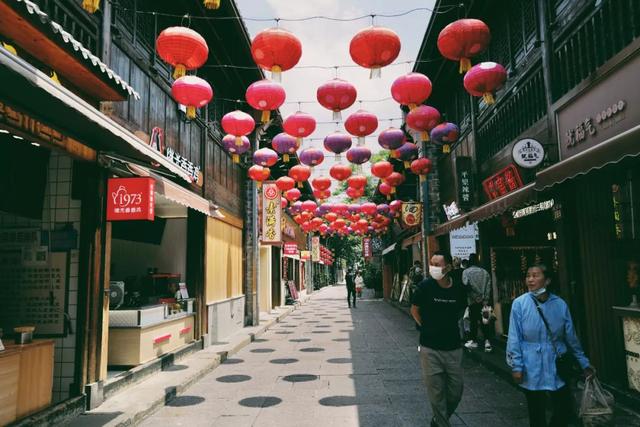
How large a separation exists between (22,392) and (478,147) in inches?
455

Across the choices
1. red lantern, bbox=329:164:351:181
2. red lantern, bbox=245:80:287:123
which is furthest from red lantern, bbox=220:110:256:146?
red lantern, bbox=329:164:351:181

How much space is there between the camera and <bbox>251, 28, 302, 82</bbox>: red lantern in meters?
6.92

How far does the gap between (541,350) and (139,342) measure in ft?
22.7

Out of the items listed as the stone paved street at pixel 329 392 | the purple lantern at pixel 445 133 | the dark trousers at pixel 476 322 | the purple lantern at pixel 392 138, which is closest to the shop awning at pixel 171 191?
the stone paved street at pixel 329 392

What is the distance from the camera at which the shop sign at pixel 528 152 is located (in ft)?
27.5

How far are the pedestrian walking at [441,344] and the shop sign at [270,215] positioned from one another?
13.3m

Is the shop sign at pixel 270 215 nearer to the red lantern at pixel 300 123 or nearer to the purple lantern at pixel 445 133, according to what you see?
the purple lantern at pixel 445 133

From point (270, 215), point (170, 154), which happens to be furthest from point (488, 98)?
point (270, 215)

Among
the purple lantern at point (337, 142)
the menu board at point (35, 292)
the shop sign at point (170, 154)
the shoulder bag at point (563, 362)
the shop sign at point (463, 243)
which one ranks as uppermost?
the purple lantern at point (337, 142)

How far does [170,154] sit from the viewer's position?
32.9 feet

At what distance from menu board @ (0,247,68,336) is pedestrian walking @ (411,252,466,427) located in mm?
5024

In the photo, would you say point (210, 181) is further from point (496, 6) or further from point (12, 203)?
point (496, 6)

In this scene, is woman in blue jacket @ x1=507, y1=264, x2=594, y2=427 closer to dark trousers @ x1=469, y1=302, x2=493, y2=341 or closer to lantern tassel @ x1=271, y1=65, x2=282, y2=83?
lantern tassel @ x1=271, y1=65, x2=282, y2=83

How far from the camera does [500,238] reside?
12492 mm
